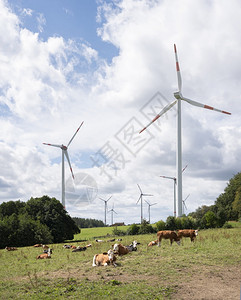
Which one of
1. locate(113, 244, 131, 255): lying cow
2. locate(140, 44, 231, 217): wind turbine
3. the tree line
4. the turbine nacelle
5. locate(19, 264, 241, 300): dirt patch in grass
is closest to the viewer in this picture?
locate(19, 264, 241, 300): dirt patch in grass

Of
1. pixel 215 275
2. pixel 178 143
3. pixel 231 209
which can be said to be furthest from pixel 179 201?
pixel 215 275

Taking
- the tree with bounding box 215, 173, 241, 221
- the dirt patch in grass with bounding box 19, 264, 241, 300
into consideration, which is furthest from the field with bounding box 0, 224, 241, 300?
the tree with bounding box 215, 173, 241, 221

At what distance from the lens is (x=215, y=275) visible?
13211mm

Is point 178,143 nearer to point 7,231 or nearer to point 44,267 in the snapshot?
point 7,231

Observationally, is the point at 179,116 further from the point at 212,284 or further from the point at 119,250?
the point at 212,284

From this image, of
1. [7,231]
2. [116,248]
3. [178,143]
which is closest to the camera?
[116,248]

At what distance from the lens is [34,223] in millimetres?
44469

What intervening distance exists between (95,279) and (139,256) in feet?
17.1

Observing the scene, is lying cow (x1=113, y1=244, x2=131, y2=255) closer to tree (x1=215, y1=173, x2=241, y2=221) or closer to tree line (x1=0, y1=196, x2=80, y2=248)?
tree line (x1=0, y1=196, x2=80, y2=248)

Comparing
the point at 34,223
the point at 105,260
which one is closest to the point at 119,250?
the point at 105,260

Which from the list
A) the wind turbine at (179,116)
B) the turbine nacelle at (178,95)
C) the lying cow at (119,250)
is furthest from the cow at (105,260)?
the turbine nacelle at (178,95)

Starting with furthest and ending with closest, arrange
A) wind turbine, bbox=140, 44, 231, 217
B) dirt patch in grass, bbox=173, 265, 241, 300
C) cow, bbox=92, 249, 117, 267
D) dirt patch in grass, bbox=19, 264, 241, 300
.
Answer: wind turbine, bbox=140, 44, 231, 217 < cow, bbox=92, 249, 117, 267 < dirt patch in grass, bbox=19, 264, 241, 300 < dirt patch in grass, bbox=173, 265, 241, 300

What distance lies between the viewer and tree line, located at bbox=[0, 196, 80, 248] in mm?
41781

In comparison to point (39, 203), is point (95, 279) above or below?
below
